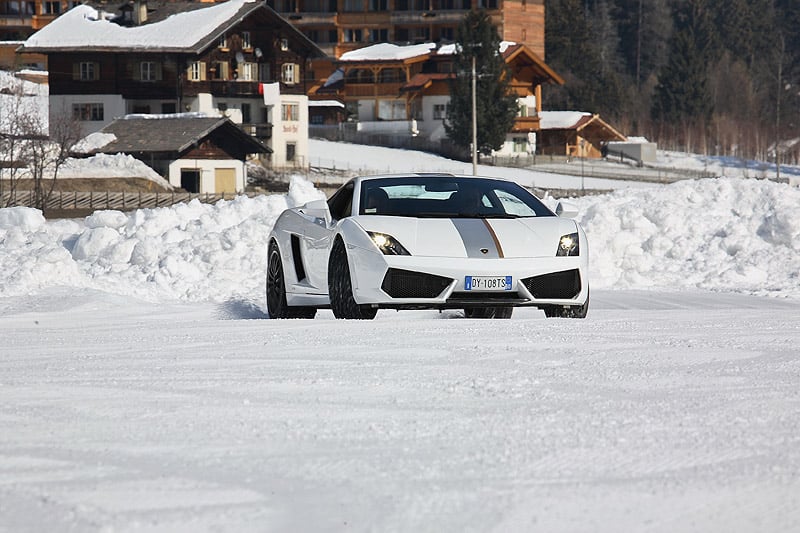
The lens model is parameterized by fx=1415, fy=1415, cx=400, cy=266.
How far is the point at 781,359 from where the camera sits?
7.74m

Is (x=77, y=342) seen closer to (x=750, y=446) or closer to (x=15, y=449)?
(x=15, y=449)

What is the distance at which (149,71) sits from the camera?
78.2 meters

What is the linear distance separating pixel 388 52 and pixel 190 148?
36.2 metres

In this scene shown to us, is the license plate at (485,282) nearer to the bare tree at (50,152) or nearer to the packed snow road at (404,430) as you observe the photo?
the packed snow road at (404,430)

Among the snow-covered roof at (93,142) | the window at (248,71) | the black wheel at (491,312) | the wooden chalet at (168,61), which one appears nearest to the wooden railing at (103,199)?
the snow-covered roof at (93,142)

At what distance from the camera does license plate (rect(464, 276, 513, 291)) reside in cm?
1010

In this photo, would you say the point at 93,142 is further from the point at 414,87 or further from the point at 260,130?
the point at 414,87

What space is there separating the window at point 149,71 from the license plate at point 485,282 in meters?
70.2

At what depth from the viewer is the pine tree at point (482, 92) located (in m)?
87.6

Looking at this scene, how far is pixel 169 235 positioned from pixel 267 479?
14.4 m

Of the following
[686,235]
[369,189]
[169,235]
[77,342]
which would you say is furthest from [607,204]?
[77,342]

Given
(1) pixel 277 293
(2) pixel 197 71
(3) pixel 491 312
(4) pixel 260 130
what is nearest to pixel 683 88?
(4) pixel 260 130

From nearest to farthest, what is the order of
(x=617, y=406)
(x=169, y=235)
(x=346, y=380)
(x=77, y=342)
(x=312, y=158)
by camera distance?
(x=617, y=406)
(x=346, y=380)
(x=77, y=342)
(x=169, y=235)
(x=312, y=158)

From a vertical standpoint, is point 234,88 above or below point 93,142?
above
